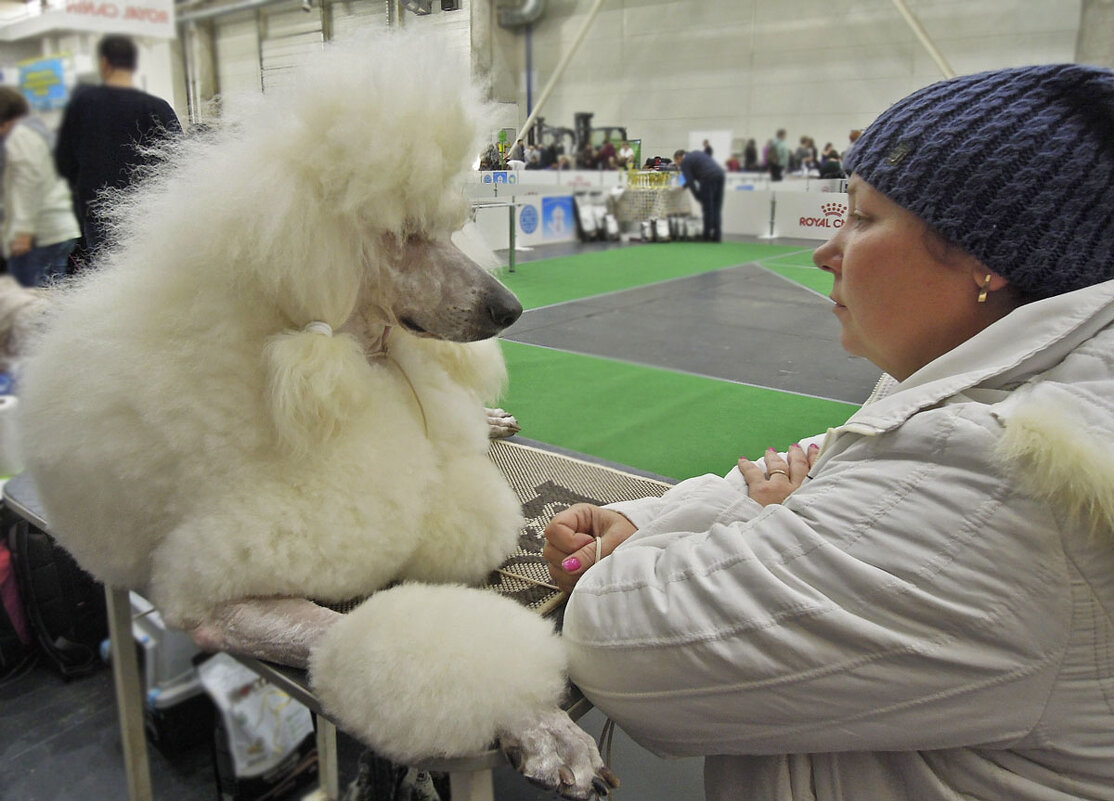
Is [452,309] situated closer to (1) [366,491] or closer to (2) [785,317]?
(1) [366,491]

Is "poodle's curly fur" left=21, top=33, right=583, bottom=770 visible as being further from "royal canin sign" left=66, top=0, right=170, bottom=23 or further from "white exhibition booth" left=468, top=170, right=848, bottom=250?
"royal canin sign" left=66, top=0, right=170, bottom=23

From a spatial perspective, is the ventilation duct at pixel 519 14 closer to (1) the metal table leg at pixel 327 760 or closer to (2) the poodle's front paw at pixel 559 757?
(2) the poodle's front paw at pixel 559 757

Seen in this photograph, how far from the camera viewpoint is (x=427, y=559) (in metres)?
0.74

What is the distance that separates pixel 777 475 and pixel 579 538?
24cm

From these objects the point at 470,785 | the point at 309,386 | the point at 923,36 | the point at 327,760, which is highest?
the point at 923,36

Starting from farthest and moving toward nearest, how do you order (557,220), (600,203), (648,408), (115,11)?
(557,220), (600,203), (648,408), (115,11)

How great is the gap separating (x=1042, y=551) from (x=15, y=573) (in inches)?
76.9

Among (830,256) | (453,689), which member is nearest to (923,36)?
(830,256)

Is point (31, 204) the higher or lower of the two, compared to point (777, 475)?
higher

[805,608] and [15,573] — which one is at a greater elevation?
[805,608]

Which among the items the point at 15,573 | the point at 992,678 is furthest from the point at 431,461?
the point at 15,573

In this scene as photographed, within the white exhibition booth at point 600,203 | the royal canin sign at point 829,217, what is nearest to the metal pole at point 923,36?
the white exhibition booth at point 600,203

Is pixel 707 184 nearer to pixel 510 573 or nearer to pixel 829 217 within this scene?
pixel 829 217

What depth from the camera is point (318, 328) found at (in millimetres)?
665
